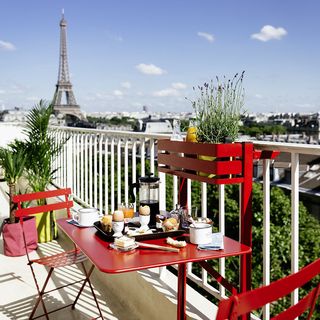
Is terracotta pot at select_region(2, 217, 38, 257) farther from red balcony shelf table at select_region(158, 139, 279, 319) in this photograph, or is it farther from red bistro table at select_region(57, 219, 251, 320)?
red balcony shelf table at select_region(158, 139, 279, 319)

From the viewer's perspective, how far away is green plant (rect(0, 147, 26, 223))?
470 centimetres

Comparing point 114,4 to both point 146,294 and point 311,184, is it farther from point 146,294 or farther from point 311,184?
point 146,294

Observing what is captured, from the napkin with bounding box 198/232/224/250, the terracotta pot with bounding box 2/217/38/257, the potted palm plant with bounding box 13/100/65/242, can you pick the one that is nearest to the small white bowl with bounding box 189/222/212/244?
the napkin with bounding box 198/232/224/250

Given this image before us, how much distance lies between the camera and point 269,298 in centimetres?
114

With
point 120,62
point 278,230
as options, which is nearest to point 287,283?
point 278,230

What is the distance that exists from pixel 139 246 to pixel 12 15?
1327 inches

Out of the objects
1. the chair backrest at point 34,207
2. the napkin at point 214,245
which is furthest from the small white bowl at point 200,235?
the chair backrest at point 34,207

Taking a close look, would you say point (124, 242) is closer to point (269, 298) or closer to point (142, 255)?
point (142, 255)

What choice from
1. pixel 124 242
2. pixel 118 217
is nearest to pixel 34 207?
pixel 118 217

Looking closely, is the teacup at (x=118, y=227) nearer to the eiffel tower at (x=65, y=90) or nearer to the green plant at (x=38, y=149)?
the green plant at (x=38, y=149)

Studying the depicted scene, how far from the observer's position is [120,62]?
6581 cm

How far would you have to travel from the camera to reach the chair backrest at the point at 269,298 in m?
1.07

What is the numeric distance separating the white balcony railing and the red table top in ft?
1.26

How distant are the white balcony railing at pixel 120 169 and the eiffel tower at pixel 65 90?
39.2 m
